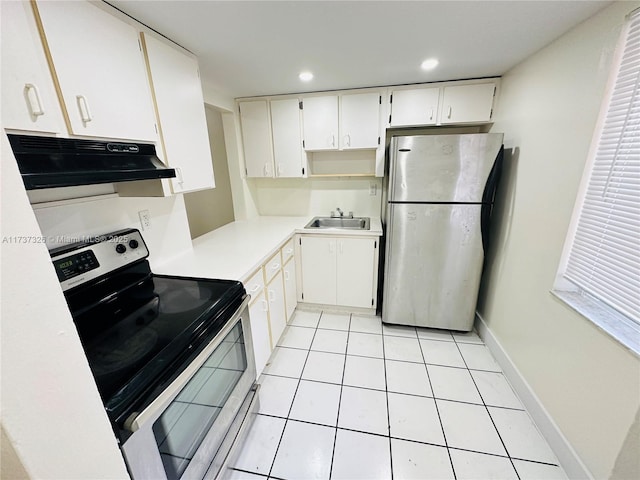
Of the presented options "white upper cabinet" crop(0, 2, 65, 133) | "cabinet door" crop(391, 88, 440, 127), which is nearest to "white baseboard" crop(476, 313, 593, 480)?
"cabinet door" crop(391, 88, 440, 127)

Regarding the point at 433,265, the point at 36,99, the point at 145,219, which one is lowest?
the point at 433,265

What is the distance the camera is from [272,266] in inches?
77.5

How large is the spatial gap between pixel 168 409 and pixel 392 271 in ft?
6.10

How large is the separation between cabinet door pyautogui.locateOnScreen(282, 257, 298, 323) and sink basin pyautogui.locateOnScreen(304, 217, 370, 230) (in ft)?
1.80

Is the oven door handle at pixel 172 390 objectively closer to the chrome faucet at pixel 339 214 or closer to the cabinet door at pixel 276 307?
the cabinet door at pixel 276 307

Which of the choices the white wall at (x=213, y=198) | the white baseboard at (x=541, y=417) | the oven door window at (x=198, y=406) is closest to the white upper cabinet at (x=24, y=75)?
the oven door window at (x=198, y=406)

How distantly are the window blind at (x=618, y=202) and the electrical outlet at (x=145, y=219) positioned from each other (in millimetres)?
2405

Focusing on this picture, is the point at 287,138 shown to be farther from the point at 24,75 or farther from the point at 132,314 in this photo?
the point at 132,314

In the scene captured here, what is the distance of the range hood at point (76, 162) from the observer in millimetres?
762

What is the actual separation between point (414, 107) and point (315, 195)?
1325 millimetres

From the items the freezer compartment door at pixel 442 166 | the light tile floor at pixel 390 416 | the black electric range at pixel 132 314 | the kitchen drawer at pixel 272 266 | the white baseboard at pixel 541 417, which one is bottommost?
the light tile floor at pixel 390 416

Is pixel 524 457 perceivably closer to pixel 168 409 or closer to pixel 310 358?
pixel 310 358

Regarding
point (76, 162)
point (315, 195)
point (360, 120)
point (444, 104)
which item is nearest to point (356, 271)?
point (315, 195)

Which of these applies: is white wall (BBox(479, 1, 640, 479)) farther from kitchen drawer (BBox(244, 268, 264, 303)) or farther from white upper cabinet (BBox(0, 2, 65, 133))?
white upper cabinet (BBox(0, 2, 65, 133))
